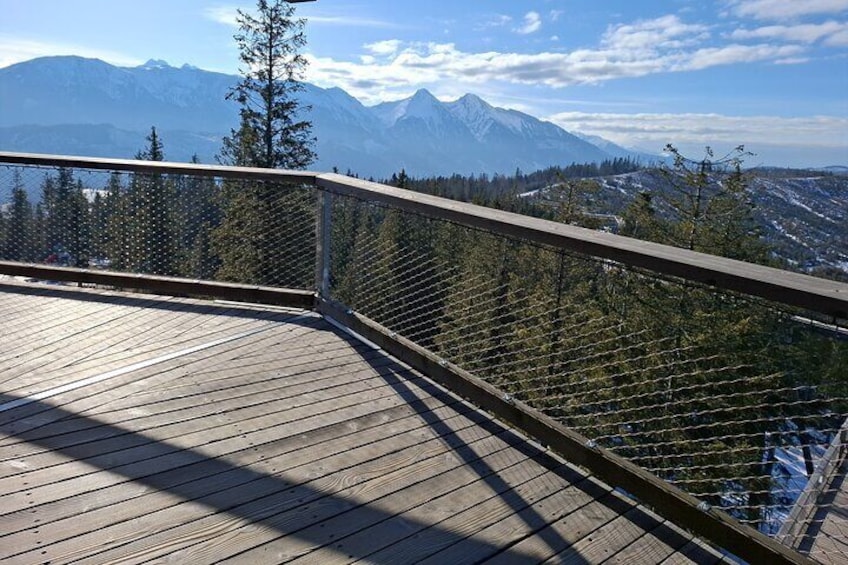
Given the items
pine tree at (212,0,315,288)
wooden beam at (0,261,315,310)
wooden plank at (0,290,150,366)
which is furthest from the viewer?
pine tree at (212,0,315,288)

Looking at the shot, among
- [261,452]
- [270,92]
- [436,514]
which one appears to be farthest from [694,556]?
[270,92]

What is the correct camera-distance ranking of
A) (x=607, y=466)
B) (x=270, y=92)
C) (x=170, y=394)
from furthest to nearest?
(x=270, y=92) → (x=170, y=394) → (x=607, y=466)

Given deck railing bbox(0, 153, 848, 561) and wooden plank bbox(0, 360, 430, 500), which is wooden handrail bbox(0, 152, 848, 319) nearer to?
deck railing bbox(0, 153, 848, 561)

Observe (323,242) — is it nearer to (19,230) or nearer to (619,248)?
(619,248)

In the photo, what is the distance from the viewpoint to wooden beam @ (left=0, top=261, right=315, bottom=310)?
3.71m

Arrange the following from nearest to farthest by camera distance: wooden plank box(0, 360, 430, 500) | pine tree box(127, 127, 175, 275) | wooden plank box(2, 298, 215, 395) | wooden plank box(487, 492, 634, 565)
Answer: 1. wooden plank box(487, 492, 634, 565)
2. wooden plank box(0, 360, 430, 500)
3. wooden plank box(2, 298, 215, 395)
4. pine tree box(127, 127, 175, 275)

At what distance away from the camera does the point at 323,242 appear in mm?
3449

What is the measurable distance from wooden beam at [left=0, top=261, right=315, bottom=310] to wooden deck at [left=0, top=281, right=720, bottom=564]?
70cm

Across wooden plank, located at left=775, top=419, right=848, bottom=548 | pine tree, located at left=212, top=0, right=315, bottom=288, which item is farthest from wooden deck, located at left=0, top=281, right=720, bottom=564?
pine tree, located at left=212, top=0, right=315, bottom=288

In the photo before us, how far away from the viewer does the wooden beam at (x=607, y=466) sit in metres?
1.66

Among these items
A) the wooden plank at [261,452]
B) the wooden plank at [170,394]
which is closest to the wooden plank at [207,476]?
the wooden plank at [261,452]

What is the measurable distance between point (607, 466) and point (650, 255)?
0.77m

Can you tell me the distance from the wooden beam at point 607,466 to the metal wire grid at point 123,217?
4.39 feet

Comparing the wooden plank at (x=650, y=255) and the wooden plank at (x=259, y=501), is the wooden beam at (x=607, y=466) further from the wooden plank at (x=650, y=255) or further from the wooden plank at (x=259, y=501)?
the wooden plank at (x=650, y=255)
